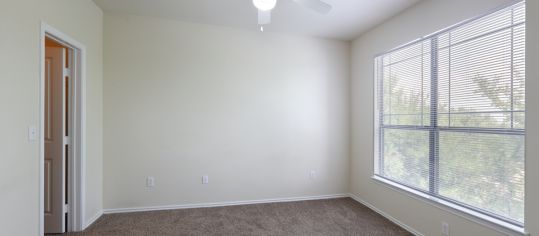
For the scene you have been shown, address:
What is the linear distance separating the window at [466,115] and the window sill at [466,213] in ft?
0.16

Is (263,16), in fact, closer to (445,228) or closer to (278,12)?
(278,12)

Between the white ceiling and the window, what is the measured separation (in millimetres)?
543

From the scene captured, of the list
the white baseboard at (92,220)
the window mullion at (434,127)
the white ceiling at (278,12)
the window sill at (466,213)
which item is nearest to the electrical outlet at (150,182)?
the white baseboard at (92,220)

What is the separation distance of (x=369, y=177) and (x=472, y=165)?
4.52 feet

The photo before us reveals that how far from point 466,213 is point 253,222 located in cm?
208

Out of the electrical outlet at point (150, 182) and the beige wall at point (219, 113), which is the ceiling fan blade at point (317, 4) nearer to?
the beige wall at point (219, 113)

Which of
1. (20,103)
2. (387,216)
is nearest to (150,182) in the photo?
(20,103)

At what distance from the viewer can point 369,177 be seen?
11.0ft

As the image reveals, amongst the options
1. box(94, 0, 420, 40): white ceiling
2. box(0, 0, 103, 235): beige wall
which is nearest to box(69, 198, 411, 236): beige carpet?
box(0, 0, 103, 235): beige wall

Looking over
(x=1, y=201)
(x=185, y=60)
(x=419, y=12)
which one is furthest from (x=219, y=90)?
(x=419, y=12)

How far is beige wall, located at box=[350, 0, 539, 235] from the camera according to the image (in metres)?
1.63

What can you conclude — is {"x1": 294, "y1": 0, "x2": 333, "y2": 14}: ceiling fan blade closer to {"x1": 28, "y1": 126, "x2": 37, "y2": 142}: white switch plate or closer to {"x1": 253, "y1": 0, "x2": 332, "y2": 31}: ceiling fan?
{"x1": 253, "y1": 0, "x2": 332, "y2": 31}: ceiling fan

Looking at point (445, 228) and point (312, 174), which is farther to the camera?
point (312, 174)

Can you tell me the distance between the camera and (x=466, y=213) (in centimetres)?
204
